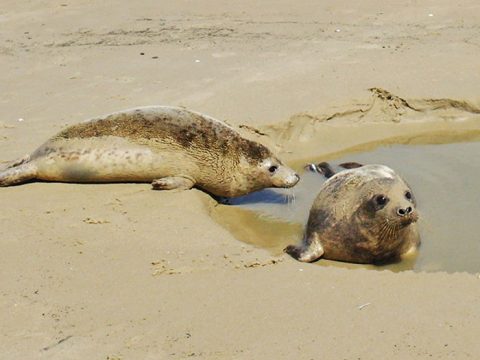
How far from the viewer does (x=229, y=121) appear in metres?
7.43

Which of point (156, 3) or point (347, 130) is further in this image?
point (156, 3)

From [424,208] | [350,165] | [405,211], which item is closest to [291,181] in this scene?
[350,165]

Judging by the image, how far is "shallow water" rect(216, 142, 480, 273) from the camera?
518 centimetres

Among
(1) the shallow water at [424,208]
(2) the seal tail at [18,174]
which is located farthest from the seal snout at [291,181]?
(2) the seal tail at [18,174]

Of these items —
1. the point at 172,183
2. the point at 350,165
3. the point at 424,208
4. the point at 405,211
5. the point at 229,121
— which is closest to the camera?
the point at 405,211

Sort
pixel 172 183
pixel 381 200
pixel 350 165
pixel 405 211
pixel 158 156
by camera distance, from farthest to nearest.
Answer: pixel 350 165 < pixel 158 156 < pixel 172 183 < pixel 381 200 < pixel 405 211

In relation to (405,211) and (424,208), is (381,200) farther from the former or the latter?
(424,208)

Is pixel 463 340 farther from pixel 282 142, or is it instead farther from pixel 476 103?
pixel 476 103

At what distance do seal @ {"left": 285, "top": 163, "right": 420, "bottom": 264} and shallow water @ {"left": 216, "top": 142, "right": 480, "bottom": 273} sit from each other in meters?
0.08

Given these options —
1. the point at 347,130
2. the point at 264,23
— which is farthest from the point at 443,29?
the point at 347,130

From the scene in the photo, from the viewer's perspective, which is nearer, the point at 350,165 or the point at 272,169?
the point at 272,169

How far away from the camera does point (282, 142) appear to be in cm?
733

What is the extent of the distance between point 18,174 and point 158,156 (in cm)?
112

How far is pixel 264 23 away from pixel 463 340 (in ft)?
26.4
